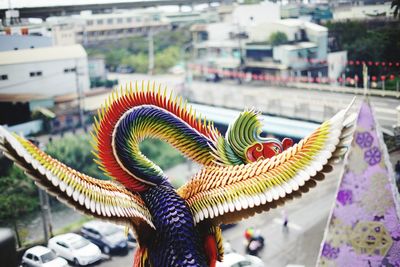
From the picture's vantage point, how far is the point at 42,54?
21.3 feet

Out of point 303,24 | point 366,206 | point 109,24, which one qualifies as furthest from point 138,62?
point 366,206

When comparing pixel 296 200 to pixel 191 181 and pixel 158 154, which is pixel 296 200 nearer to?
pixel 158 154

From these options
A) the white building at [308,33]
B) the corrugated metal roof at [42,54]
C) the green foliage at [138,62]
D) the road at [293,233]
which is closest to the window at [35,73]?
the corrugated metal roof at [42,54]

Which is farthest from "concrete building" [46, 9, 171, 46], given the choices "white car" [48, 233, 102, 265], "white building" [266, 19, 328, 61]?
"white car" [48, 233, 102, 265]

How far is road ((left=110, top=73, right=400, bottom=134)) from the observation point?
22.9 ft

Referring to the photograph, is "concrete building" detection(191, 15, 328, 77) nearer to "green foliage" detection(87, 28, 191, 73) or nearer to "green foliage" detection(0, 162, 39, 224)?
"green foliage" detection(87, 28, 191, 73)

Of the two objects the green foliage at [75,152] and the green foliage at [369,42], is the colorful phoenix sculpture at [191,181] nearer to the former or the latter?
the green foliage at [75,152]

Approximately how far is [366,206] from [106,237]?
145 inches

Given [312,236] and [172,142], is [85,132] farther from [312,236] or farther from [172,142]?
[172,142]

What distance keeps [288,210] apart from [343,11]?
2962 millimetres

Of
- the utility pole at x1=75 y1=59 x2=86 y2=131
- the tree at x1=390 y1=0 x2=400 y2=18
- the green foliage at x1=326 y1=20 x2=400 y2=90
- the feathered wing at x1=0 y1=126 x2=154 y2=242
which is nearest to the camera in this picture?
the feathered wing at x1=0 y1=126 x2=154 y2=242

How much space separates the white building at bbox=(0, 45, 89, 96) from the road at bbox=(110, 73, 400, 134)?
2.35ft

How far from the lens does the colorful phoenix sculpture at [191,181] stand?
9.27ft

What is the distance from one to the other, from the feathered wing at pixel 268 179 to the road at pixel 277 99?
3967mm
